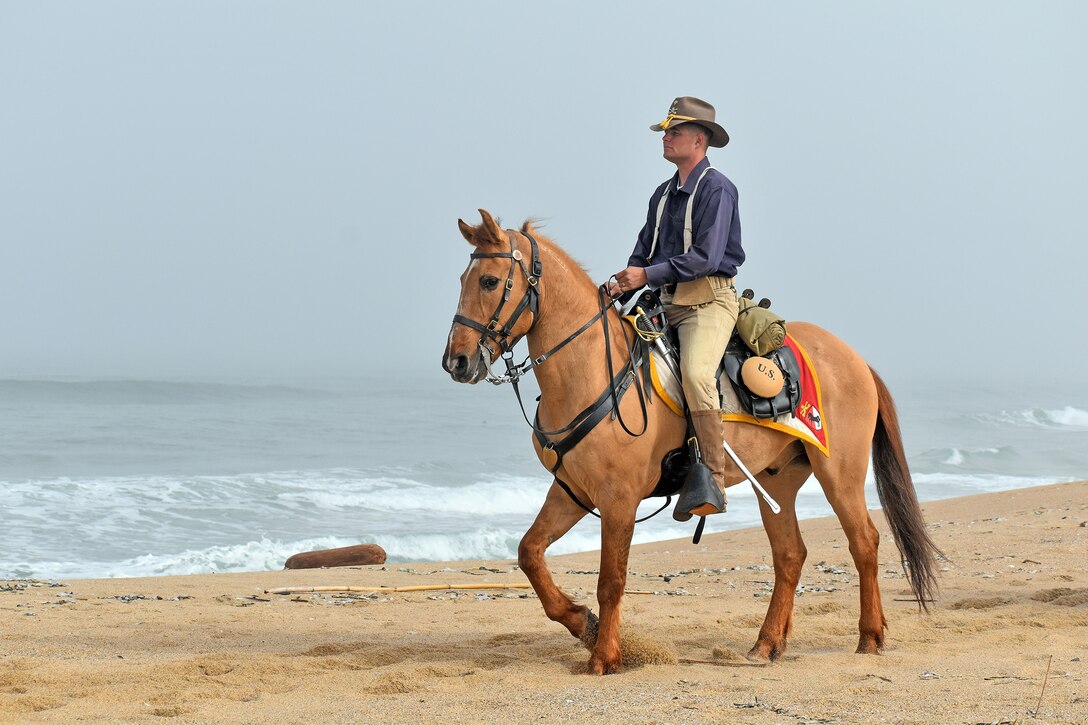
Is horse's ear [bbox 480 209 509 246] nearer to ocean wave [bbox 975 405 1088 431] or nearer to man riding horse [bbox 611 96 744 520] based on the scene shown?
man riding horse [bbox 611 96 744 520]

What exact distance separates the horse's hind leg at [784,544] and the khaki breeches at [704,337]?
951 mm

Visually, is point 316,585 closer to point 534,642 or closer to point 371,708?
point 534,642

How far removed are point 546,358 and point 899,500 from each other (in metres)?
2.55

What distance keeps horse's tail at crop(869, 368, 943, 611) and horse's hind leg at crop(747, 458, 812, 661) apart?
0.52 meters

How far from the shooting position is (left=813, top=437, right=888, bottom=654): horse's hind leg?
5719 millimetres

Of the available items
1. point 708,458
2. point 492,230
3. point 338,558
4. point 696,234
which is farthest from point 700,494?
point 338,558

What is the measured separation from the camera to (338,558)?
11141mm

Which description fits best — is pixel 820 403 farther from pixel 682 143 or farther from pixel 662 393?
pixel 682 143

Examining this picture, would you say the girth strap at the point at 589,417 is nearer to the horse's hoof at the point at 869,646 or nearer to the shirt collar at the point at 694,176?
the shirt collar at the point at 694,176

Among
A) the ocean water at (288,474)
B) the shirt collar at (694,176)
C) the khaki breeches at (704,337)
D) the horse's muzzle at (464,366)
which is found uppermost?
the shirt collar at (694,176)

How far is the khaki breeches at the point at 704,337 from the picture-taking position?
514cm

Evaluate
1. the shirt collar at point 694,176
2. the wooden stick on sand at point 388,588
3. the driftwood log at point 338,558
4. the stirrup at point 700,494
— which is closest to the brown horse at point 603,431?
the stirrup at point 700,494

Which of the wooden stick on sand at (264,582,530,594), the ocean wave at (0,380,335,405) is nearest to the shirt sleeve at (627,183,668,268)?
the wooden stick on sand at (264,582,530,594)

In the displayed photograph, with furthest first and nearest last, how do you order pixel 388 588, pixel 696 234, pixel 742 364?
pixel 388 588 → pixel 742 364 → pixel 696 234
